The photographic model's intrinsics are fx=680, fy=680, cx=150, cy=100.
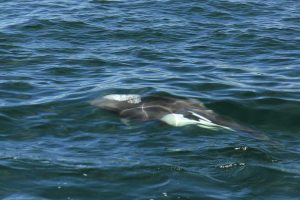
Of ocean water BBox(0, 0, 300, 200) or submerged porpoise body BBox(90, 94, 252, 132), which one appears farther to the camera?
submerged porpoise body BBox(90, 94, 252, 132)

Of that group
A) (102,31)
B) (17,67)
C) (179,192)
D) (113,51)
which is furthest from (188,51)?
(179,192)

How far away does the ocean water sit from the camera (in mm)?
8500

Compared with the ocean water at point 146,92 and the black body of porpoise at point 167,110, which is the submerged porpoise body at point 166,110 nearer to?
the black body of porpoise at point 167,110

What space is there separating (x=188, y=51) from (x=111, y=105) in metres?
4.89

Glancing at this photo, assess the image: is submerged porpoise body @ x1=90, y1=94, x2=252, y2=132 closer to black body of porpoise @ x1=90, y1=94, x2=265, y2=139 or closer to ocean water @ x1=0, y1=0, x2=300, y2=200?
black body of porpoise @ x1=90, y1=94, x2=265, y2=139

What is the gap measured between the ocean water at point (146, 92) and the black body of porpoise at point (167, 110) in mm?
242

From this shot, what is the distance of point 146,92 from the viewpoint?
13.0 meters

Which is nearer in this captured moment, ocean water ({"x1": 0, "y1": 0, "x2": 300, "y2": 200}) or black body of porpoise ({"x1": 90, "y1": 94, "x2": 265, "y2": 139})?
ocean water ({"x1": 0, "y1": 0, "x2": 300, "y2": 200})

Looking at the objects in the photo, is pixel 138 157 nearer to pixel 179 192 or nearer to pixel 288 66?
pixel 179 192

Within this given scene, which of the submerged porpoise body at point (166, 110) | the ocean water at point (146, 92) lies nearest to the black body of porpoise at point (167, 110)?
the submerged porpoise body at point (166, 110)

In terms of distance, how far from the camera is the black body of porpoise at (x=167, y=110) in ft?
35.4

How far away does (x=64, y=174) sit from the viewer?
28.5ft

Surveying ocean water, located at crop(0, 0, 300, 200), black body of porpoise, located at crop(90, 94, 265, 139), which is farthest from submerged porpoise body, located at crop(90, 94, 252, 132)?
ocean water, located at crop(0, 0, 300, 200)

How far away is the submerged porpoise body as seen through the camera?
10.9 meters
